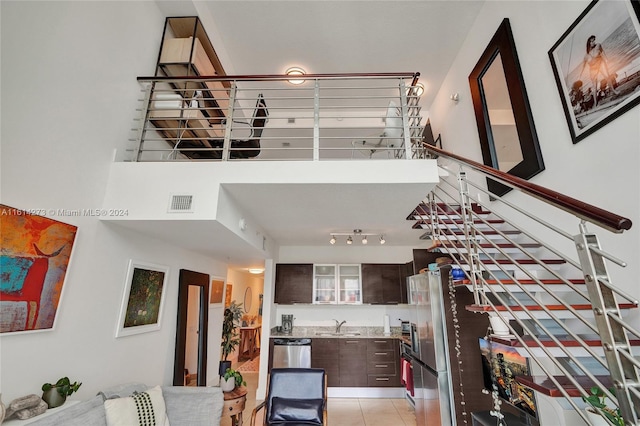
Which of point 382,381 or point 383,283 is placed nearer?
point 382,381

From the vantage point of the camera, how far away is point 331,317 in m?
6.21

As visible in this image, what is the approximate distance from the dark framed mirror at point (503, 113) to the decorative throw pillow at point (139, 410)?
4127mm

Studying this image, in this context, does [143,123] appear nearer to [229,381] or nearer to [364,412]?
[229,381]

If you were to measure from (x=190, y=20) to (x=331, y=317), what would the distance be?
5.61 metres

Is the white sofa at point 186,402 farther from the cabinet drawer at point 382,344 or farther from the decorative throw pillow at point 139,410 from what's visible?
the cabinet drawer at point 382,344

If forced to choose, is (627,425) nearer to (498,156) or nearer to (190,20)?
(498,156)

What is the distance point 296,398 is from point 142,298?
1979 mm

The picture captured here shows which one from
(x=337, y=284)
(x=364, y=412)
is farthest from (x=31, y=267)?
(x=337, y=284)

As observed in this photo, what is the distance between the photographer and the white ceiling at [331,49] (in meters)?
3.11

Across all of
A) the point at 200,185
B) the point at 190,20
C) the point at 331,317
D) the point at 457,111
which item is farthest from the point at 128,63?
the point at 331,317

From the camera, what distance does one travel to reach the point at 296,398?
3.24 meters

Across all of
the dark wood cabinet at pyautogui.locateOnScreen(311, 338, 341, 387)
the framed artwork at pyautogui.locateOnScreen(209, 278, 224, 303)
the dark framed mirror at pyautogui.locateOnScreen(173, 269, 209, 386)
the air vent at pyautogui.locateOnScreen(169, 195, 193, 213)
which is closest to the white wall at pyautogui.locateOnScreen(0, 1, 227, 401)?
the dark framed mirror at pyautogui.locateOnScreen(173, 269, 209, 386)

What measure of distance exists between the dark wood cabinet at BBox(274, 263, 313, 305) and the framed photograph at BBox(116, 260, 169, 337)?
2.75 metres

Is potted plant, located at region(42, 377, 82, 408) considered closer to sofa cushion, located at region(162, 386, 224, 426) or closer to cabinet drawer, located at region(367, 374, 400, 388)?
sofa cushion, located at region(162, 386, 224, 426)
